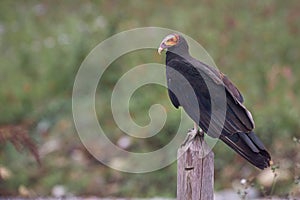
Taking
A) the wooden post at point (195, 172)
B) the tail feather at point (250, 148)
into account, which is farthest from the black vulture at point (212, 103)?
the wooden post at point (195, 172)

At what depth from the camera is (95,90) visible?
7.21m

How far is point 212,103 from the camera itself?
3170 mm

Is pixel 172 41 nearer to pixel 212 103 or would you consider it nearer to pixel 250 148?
pixel 212 103

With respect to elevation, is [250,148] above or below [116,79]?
below

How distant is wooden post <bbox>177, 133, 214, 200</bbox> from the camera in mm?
3051

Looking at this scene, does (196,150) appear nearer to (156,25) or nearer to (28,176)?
(28,176)

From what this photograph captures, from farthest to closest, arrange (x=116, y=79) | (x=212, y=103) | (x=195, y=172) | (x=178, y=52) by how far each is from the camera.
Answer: (x=116, y=79)
(x=178, y=52)
(x=212, y=103)
(x=195, y=172)

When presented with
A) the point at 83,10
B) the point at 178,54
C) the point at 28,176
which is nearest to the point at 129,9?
the point at 83,10

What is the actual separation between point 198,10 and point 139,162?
11.9 ft

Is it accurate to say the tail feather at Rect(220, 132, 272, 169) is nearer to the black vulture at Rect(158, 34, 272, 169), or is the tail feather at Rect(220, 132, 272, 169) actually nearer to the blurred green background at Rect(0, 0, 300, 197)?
the black vulture at Rect(158, 34, 272, 169)

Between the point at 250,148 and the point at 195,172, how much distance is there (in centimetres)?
28

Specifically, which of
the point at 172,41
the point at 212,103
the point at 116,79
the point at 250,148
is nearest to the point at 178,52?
the point at 172,41

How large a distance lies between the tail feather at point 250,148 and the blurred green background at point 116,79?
4.88 ft


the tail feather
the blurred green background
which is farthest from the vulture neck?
the blurred green background
